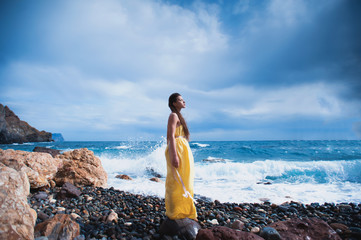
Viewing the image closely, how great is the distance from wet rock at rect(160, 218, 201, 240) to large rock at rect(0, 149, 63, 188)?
4.19 metres

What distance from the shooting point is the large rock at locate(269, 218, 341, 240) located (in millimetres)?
3008

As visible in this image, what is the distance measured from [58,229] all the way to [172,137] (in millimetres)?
2076

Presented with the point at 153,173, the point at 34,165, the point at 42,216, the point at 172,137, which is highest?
the point at 172,137

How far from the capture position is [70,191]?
17.2 feet

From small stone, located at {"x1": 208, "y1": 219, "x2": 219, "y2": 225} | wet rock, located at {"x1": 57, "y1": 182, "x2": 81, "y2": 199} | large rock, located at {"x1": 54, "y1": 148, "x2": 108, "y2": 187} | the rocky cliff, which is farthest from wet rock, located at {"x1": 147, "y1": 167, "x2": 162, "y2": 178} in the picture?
the rocky cliff

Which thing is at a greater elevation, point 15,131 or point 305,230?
Answer: point 15,131

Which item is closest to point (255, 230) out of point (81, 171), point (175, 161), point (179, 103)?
point (175, 161)

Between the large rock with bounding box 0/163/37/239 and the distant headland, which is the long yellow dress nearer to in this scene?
the large rock with bounding box 0/163/37/239

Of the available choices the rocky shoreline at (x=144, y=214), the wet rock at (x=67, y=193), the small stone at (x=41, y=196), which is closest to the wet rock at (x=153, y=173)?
the rocky shoreline at (x=144, y=214)

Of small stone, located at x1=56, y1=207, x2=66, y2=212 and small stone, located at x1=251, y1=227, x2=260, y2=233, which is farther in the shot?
small stone, located at x1=56, y1=207, x2=66, y2=212

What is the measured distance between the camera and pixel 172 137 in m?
3.23

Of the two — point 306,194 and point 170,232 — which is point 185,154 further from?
point 306,194

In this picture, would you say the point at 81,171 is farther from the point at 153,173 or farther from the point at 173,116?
the point at 153,173

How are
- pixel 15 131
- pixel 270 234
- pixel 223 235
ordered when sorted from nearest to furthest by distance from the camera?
pixel 223 235 < pixel 270 234 < pixel 15 131
